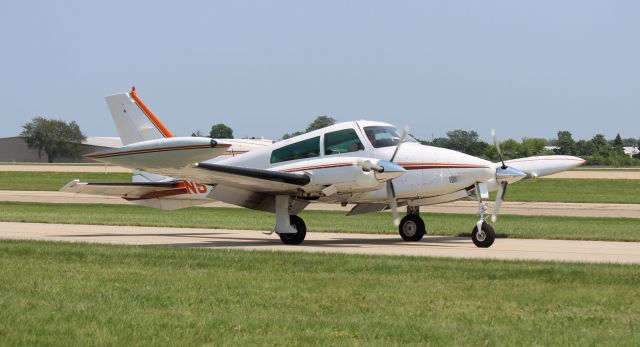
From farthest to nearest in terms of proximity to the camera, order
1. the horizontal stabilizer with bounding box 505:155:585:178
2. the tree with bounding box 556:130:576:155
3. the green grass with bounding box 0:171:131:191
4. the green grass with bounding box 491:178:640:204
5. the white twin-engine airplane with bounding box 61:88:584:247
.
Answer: the tree with bounding box 556:130:576:155 → the green grass with bounding box 0:171:131:191 → the green grass with bounding box 491:178:640:204 → the horizontal stabilizer with bounding box 505:155:585:178 → the white twin-engine airplane with bounding box 61:88:584:247

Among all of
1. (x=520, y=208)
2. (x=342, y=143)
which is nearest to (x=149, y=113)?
(x=342, y=143)

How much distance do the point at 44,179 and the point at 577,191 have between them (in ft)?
130

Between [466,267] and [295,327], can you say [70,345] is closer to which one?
[295,327]

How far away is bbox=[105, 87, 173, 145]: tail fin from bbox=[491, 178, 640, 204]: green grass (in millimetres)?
25933

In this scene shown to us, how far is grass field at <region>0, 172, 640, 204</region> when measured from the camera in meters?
51.2

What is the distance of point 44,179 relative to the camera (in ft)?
237

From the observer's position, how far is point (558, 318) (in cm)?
1110

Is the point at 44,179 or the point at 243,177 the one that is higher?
the point at 243,177

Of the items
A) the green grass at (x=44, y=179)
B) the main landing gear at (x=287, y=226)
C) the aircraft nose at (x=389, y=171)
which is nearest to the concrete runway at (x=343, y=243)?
the main landing gear at (x=287, y=226)

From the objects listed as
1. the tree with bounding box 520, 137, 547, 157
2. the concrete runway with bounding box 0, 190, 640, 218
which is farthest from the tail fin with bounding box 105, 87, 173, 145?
the tree with bounding box 520, 137, 547, 157

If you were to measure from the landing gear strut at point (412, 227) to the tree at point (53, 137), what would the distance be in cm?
11220

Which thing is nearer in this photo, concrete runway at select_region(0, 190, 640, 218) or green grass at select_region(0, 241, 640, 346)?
green grass at select_region(0, 241, 640, 346)

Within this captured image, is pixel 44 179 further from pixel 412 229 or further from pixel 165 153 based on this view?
pixel 165 153

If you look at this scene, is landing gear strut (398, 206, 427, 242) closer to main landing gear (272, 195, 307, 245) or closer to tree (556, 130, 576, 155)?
main landing gear (272, 195, 307, 245)
